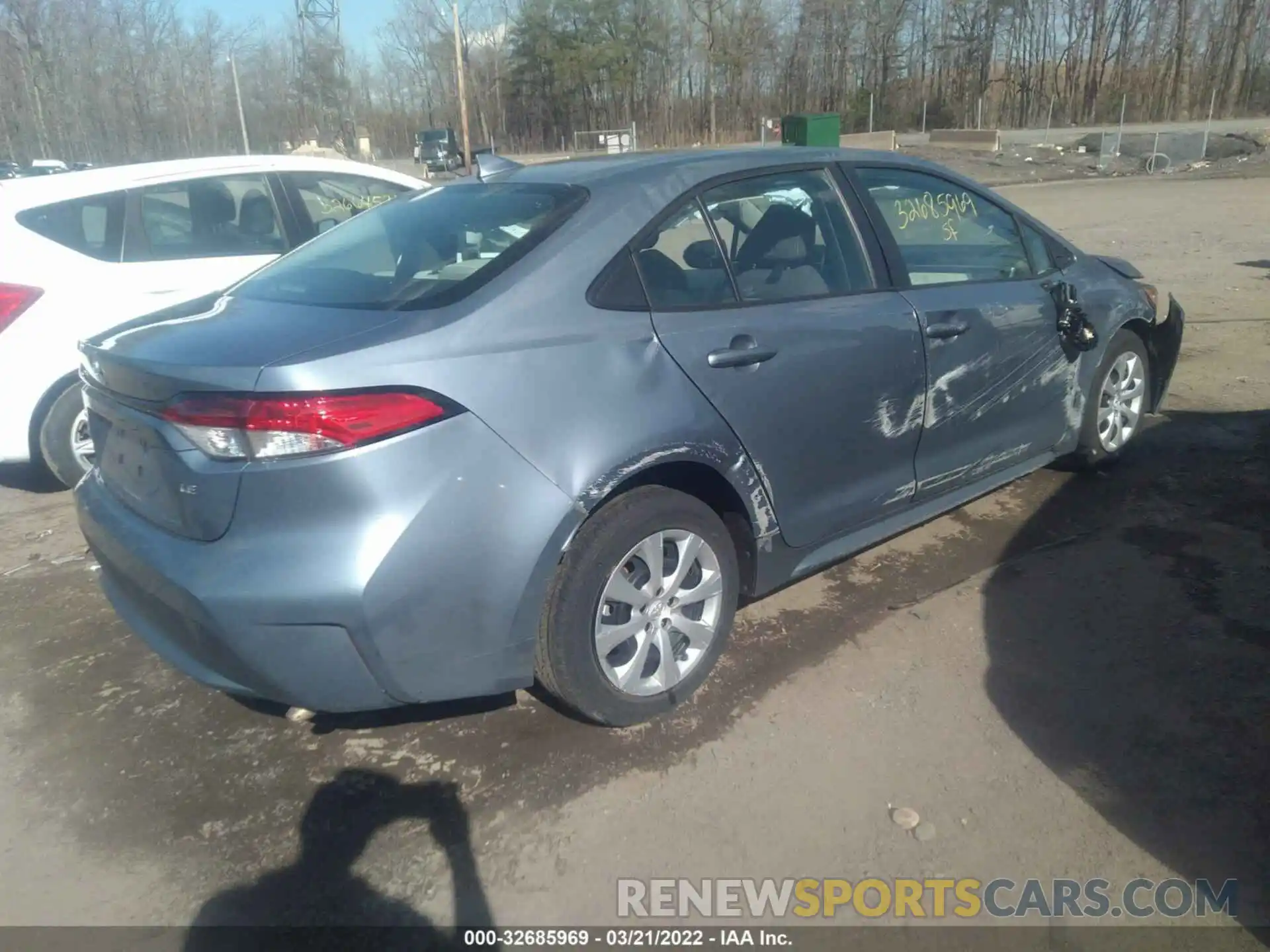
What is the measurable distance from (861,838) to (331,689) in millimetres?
1439

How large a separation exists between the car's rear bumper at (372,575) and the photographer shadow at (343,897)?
366 millimetres

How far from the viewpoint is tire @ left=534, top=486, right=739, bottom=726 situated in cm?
273

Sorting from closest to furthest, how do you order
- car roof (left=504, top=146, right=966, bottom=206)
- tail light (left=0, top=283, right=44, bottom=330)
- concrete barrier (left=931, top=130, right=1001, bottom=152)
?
car roof (left=504, top=146, right=966, bottom=206) < tail light (left=0, top=283, right=44, bottom=330) < concrete barrier (left=931, top=130, right=1001, bottom=152)

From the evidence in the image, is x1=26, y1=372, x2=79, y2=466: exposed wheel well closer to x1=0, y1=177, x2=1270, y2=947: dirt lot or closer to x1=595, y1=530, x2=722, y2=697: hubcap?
x1=0, y1=177, x2=1270, y2=947: dirt lot

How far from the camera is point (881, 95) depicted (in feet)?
200

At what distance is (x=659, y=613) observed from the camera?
2.98 metres

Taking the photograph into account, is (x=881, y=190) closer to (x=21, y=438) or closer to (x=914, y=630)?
(x=914, y=630)

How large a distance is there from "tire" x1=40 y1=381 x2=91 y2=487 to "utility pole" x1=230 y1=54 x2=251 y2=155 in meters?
39.8

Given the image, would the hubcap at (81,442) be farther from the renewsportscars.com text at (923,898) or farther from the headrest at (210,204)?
the renewsportscars.com text at (923,898)

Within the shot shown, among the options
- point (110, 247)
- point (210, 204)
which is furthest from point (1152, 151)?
point (110, 247)

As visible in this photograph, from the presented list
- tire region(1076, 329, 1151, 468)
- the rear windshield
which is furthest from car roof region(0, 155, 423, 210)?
tire region(1076, 329, 1151, 468)

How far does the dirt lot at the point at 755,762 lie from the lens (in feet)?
8.16

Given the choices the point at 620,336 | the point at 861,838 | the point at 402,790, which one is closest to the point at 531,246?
the point at 620,336

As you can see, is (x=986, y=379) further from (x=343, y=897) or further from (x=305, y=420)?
(x=343, y=897)
